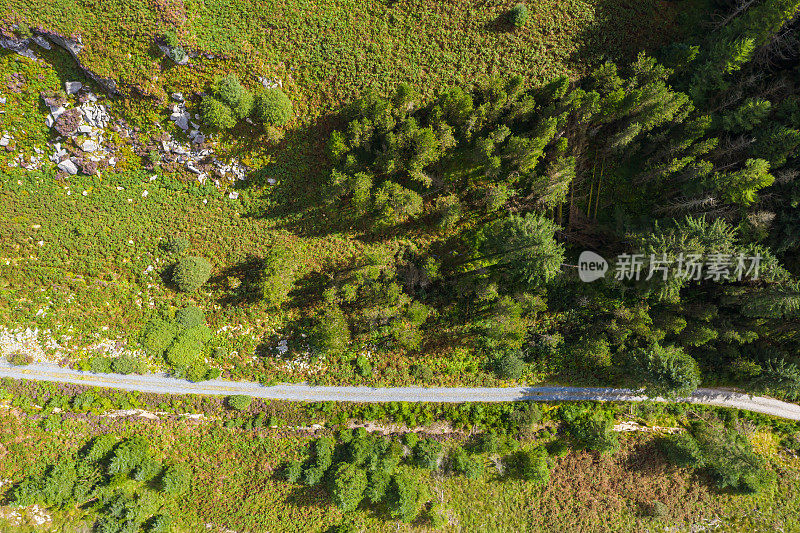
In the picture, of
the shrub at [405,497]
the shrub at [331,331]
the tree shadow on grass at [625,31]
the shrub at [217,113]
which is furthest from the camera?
the shrub at [405,497]

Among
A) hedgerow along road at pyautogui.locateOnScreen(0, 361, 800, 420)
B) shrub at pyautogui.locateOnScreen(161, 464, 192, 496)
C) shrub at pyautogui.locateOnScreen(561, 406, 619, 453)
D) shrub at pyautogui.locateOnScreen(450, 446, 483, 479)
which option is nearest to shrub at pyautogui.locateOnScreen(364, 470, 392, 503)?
shrub at pyautogui.locateOnScreen(450, 446, 483, 479)

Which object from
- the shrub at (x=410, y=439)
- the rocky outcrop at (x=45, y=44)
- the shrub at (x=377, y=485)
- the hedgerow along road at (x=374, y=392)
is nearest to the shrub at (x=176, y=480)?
the hedgerow along road at (x=374, y=392)

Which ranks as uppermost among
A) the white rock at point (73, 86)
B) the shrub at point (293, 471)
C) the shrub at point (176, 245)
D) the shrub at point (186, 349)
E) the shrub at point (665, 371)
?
the white rock at point (73, 86)

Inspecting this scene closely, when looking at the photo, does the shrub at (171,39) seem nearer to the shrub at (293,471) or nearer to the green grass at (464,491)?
the green grass at (464,491)

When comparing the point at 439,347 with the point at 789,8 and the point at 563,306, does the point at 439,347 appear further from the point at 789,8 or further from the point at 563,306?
the point at 789,8

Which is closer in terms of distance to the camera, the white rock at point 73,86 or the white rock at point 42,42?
the white rock at point 42,42

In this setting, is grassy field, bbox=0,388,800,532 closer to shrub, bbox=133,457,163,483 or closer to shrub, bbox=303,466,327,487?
shrub, bbox=133,457,163,483
